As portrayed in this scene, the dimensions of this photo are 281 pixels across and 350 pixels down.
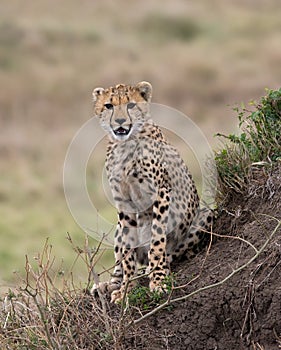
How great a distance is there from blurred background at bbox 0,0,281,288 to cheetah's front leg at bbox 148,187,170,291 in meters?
7.14

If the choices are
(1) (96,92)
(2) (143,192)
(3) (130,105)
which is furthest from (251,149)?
(1) (96,92)

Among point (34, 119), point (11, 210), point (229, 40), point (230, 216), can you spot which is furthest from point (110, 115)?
point (229, 40)

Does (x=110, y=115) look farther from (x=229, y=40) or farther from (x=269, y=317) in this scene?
(x=229, y=40)

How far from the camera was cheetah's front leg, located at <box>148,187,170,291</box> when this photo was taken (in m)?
4.84

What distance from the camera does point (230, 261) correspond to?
15.4 ft

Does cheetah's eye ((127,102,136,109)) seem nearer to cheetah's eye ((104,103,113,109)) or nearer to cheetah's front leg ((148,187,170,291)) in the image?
cheetah's eye ((104,103,113,109))

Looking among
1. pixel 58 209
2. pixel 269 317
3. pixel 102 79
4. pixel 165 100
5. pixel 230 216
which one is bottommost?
pixel 269 317

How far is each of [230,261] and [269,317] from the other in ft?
1.59

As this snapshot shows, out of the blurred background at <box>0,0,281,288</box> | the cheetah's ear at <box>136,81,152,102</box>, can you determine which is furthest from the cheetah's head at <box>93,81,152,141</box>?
the blurred background at <box>0,0,281,288</box>

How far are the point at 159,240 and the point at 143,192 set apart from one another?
10.9 inches

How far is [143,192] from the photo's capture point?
198 inches

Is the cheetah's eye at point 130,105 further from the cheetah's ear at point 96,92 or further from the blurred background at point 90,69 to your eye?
the blurred background at point 90,69

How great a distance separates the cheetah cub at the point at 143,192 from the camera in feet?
16.1

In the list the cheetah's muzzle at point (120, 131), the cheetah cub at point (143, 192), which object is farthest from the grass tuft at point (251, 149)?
the cheetah's muzzle at point (120, 131)
